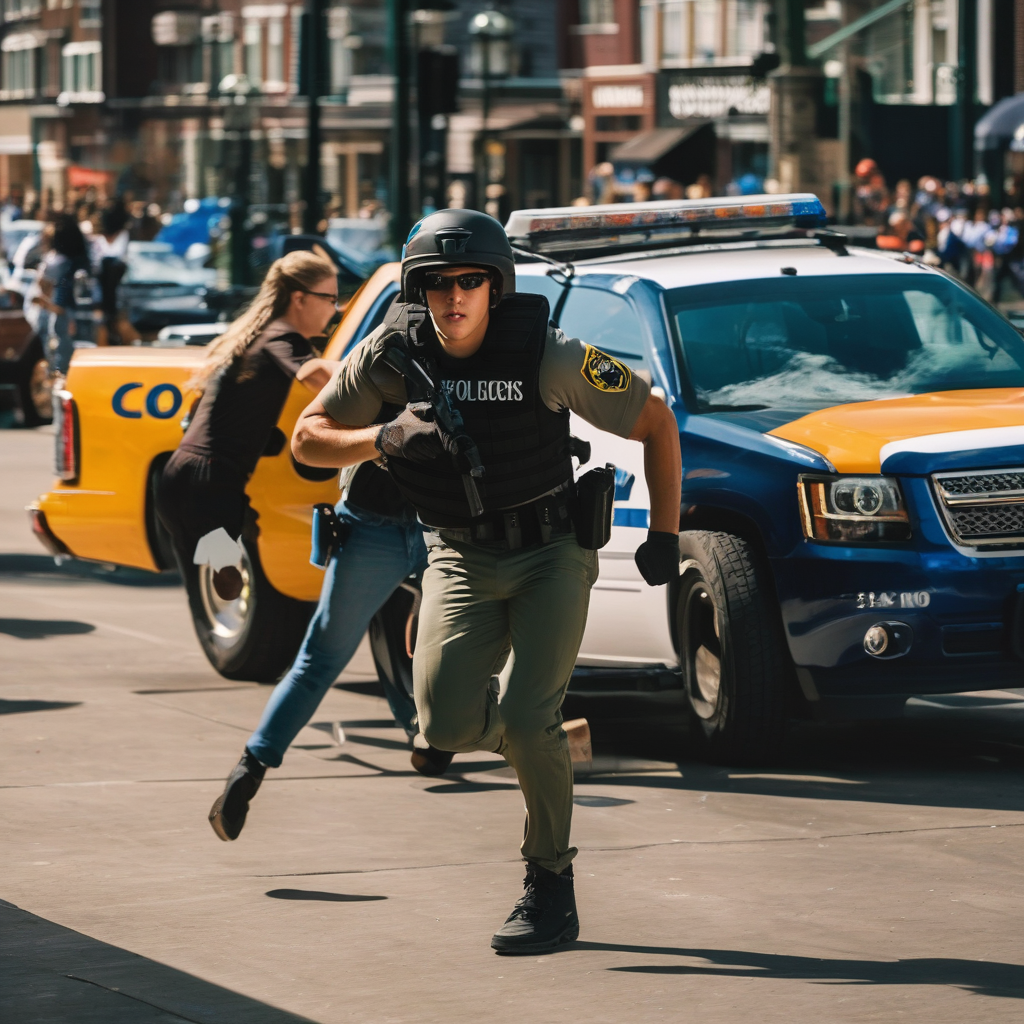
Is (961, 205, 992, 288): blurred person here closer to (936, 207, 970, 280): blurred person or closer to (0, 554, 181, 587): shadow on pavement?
(936, 207, 970, 280): blurred person

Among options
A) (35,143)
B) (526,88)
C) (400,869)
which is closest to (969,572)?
(400,869)

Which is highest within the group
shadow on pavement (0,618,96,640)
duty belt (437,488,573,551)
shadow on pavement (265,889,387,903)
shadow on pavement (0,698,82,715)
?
duty belt (437,488,573,551)

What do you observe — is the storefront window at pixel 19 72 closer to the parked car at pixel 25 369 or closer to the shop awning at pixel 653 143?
the shop awning at pixel 653 143

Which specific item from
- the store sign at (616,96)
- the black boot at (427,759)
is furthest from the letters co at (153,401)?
the store sign at (616,96)

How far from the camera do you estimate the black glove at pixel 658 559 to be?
5191 mm

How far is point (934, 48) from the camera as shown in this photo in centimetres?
4825

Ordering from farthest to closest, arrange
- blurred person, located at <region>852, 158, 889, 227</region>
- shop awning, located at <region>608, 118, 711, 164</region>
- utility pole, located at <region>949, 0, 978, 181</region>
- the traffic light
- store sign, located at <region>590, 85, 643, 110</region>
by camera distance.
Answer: store sign, located at <region>590, 85, 643, 110</region> → shop awning, located at <region>608, 118, 711, 164</region> → blurred person, located at <region>852, 158, 889, 227</region> → utility pole, located at <region>949, 0, 978, 181</region> → the traffic light

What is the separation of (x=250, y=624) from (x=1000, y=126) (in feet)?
99.5

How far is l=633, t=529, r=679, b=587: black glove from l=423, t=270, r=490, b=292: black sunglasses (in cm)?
72

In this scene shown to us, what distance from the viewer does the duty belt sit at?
513cm

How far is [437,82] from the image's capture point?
20750 mm

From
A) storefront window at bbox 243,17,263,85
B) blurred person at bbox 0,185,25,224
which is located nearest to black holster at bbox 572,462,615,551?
blurred person at bbox 0,185,25,224

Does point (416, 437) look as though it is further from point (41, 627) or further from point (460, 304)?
point (41, 627)

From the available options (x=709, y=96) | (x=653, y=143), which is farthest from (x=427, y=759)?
(x=709, y=96)
